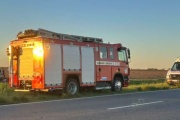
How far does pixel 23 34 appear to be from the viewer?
1947cm

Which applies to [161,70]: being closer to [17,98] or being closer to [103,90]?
[103,90]

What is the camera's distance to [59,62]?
18547 millimetres

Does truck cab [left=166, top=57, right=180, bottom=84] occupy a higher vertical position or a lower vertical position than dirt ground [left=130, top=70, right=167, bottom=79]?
lower

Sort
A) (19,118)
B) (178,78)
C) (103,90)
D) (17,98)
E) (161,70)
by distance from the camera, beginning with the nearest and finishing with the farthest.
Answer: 1. (19,118)
2. (17,98)
3. (103,90)
4. (178,78)
5. (161,70)

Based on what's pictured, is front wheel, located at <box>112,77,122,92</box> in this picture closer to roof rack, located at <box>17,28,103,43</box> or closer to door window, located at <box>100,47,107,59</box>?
door window, located at <box>100,47,107,59</box>

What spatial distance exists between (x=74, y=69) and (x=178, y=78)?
13.2 meters

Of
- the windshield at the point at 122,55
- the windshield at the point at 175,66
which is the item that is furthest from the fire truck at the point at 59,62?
the windshield at the point at 175,66

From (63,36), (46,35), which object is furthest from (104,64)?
(46,35)

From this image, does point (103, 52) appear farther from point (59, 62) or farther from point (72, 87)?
point (59, 62)

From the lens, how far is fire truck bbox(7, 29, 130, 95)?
18.0 meters

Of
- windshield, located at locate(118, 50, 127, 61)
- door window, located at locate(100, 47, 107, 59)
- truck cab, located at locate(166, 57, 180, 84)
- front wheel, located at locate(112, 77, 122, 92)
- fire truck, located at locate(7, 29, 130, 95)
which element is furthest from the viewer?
truck cab, located at locate(166, 57, 180, 84)

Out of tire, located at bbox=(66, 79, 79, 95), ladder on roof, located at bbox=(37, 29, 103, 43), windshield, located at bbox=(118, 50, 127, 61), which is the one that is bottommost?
tire, located at bbox=(66, 79, 79, 95)

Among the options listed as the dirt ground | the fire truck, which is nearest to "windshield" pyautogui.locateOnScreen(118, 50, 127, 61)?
the fire truck

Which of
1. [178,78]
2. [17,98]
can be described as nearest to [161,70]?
[178,78]
